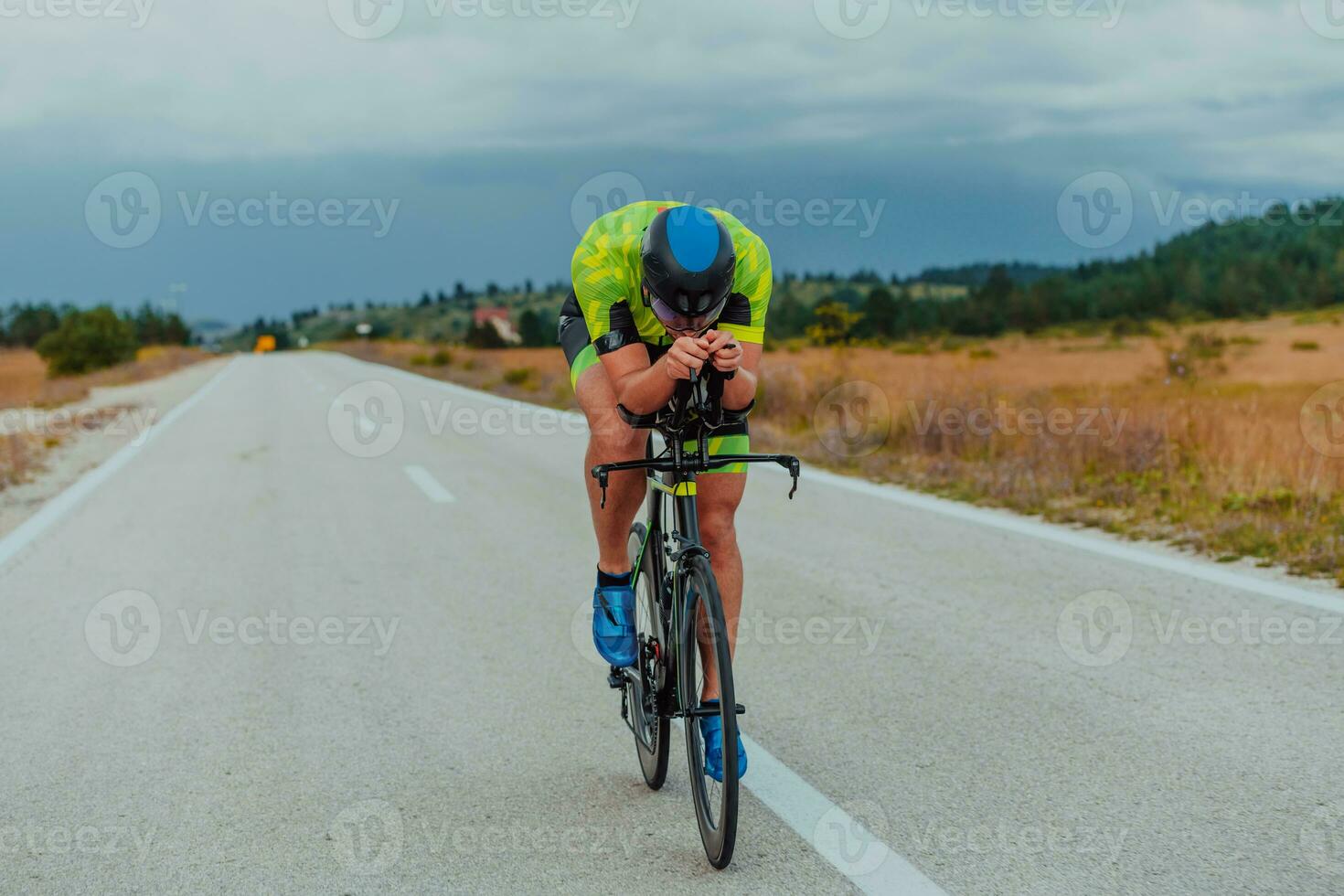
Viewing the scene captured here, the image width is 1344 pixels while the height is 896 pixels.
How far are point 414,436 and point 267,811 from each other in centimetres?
1183

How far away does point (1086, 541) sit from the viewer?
6.89 meters

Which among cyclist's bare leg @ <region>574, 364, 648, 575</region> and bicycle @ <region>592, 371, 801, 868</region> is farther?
cyclist's bare leg @ <region>574, 364, 648, 575</region>

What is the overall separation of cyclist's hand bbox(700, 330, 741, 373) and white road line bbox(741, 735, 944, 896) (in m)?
1.33

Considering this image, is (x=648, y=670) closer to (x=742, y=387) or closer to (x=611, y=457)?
(x=611, y=457)

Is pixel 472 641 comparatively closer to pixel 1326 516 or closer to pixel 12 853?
pixel 12 853

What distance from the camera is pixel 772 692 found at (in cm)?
438

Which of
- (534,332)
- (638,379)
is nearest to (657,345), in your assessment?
(638,379)

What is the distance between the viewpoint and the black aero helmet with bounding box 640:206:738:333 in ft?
8.80

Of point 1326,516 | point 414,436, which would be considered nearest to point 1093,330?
point 414,436

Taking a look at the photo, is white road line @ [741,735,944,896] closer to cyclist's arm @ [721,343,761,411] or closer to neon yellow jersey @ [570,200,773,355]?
cyclist's arm @ [721,343,761,411]

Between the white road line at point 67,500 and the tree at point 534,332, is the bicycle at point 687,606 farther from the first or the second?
the tree at point 534,332

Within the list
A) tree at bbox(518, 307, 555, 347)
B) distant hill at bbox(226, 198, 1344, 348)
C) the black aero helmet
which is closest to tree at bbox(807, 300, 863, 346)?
the black aero helmet

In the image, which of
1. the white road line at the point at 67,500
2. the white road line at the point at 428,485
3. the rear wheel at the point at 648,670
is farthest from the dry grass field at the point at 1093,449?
the white road line at the point at 67,500

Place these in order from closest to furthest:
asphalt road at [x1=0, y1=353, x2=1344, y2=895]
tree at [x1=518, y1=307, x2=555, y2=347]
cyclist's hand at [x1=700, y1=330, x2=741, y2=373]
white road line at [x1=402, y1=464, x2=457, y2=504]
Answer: cyclist's hand at [x1=700, y1=330, x2=741, y2=373] < asphalt road at [x1=0, y1=353, x2=1344, y2=895] < white road line at [x1=402, y1=464, x2=457, y2=504] < tree at [x1=518, y1=307, x2=555, y2=347]
